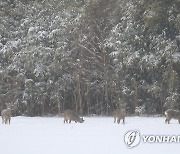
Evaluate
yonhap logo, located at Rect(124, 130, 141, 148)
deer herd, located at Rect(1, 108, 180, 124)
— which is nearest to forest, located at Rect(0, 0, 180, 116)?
deer herd, located at Rect(1, 108, 180, 124)

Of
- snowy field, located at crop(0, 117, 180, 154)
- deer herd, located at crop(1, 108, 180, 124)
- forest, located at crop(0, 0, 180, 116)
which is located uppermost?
forest, located at crop(0, 0, 180, 116)

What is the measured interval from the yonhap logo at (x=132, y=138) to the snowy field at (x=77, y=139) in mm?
113

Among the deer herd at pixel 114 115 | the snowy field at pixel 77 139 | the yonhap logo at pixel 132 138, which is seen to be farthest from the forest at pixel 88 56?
the yonhap logo at pixel 132 138

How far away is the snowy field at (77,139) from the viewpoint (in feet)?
31.4

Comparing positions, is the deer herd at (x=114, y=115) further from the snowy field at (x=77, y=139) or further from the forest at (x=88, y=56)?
the forest at (x=88, y=56)

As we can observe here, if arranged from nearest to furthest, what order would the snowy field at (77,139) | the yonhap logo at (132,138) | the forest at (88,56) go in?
the snowy field at (77,139) < the yonhap logo at (132,138) < the forest at (88,56)

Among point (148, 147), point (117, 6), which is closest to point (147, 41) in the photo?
point (117, 6)

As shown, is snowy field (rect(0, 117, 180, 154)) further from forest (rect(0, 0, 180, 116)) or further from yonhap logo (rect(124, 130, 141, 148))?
forest (rect(0, 0, 180, 116))

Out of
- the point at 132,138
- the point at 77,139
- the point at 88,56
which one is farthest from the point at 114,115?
the point at 88,56

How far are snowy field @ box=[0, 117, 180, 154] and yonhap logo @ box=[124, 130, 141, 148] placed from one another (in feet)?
0.37

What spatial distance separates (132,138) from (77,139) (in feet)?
4.84

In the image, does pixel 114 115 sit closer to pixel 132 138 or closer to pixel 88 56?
pixel 132 138

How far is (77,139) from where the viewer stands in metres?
11.1

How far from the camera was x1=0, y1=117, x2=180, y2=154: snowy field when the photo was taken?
31.4 ft
